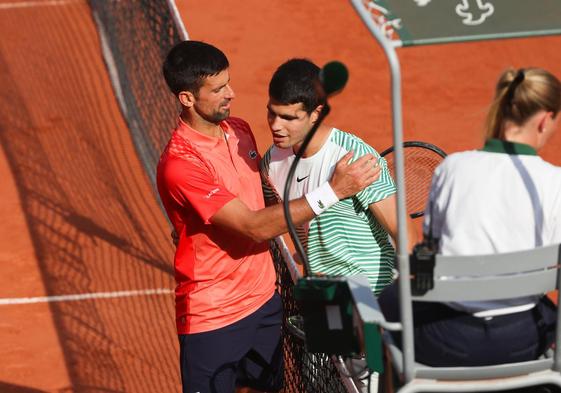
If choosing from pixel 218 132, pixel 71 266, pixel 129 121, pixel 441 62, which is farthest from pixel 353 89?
pixel 218 132

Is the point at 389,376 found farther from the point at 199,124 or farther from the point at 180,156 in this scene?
the point at 199,124

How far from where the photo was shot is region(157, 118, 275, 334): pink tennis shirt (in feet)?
17.2

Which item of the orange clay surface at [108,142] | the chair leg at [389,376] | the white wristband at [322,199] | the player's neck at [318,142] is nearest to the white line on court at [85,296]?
the orange clay surface at [108,142]

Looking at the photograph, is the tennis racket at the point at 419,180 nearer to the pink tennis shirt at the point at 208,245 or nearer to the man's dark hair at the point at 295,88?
the pink tennis shirt at the point at 208,245

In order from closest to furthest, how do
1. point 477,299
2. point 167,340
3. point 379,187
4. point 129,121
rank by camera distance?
1. point 477,299
2. point 379,187
3. point 167,340
4. point 129,121

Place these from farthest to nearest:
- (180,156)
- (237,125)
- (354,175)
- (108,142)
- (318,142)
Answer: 1. (108,142)
2. (237,125)
3. (180,156)
4. (318,142)
5. (354,175)

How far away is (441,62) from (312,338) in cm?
937

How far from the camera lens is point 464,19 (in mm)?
3799

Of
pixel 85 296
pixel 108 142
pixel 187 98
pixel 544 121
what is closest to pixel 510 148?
pixel 544 121

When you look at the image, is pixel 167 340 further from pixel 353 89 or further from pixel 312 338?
pixel 353 89

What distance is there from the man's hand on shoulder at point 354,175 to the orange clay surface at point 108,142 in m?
1.80

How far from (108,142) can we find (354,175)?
7.17 metres

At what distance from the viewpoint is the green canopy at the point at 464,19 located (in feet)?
12.2

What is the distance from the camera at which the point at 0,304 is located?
8.85m
